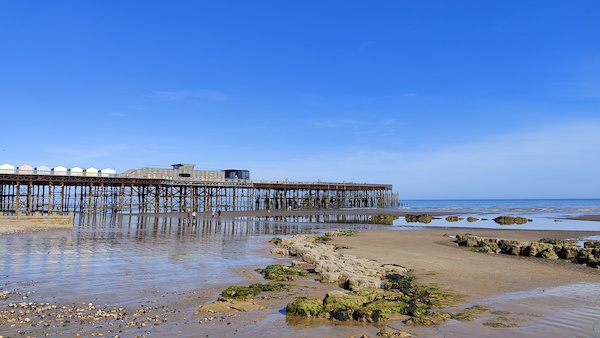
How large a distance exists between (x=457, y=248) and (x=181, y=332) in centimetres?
2175

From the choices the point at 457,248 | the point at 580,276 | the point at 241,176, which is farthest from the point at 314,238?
the point at 241,176

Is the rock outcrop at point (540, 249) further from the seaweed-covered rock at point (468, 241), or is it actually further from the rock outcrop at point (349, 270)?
the rock outcrop at point (349, 270)

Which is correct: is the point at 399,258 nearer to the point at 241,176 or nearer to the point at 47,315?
the point at 47,315

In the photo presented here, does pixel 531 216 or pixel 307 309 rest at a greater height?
pixel 307 309

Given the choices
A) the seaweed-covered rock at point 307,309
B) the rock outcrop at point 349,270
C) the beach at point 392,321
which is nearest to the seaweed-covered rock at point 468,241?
the beach at point 392,321

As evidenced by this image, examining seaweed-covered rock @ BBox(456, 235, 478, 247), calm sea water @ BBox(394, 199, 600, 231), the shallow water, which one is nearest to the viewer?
seaweed-covered rock @ BBox(456, 235, 478, 247)

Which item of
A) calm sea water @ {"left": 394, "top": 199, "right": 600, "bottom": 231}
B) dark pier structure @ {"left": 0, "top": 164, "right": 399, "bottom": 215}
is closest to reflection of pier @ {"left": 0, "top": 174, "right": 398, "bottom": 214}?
dark pier structure @ {"left": 0, "top": 164, "right": 399, "bottom": 215}

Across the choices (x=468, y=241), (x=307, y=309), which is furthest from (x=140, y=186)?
(x=307, y=309)

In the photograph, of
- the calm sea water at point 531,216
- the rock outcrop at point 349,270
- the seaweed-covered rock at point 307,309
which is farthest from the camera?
the calm sea water at point 531,216

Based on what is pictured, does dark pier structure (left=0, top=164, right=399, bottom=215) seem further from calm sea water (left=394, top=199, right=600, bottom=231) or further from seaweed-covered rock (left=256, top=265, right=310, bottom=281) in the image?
seaweed-covered rock (left=256, top=265, right=310, bottom=281)

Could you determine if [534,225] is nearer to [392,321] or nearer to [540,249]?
[540,249]

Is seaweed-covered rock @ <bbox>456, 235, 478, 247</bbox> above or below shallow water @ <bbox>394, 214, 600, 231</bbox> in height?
above

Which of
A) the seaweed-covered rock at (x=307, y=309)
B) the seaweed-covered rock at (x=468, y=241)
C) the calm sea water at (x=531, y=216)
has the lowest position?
the calm sea water at (x=531, y=216)

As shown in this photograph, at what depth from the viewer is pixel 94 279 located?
1507 cm
